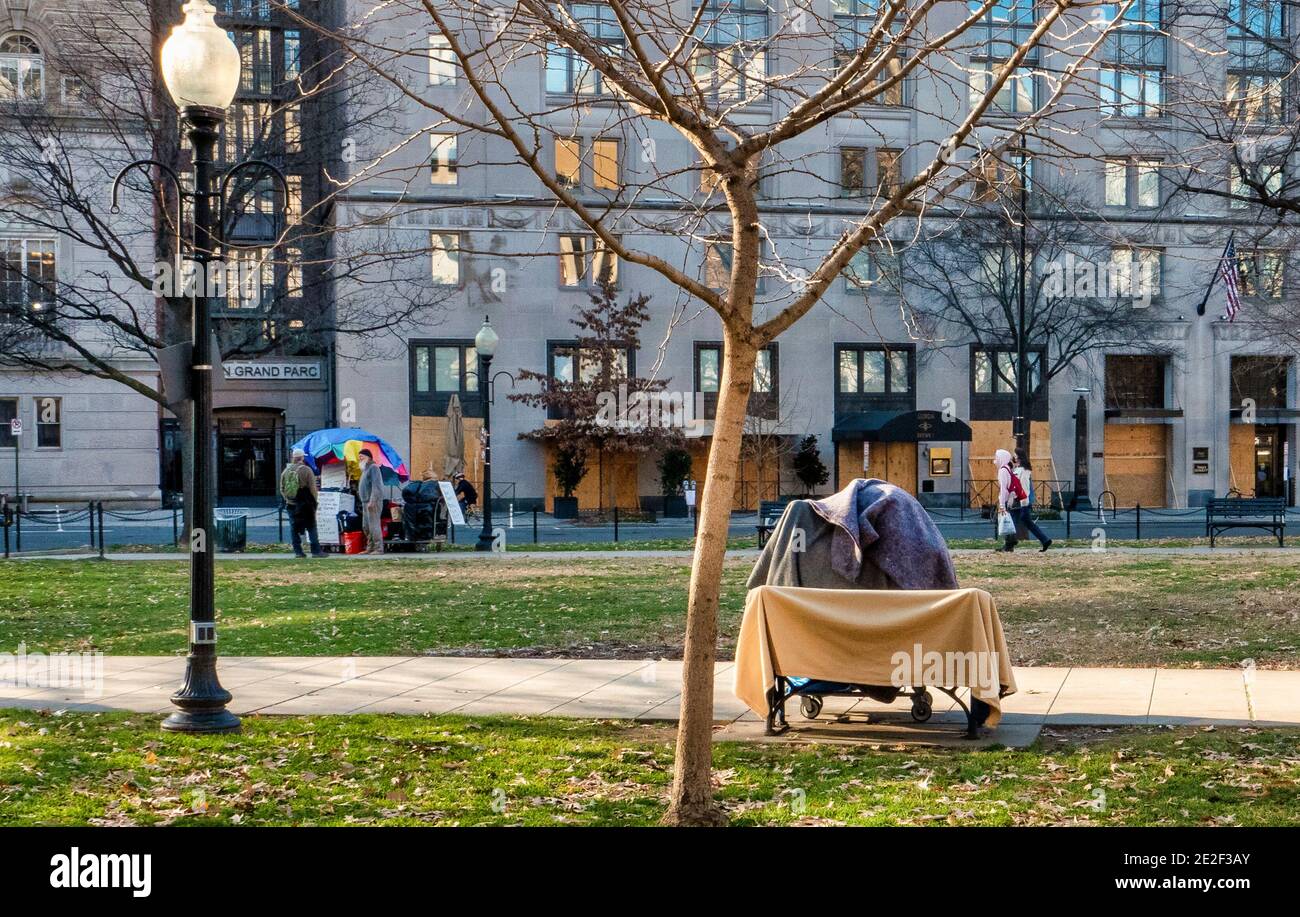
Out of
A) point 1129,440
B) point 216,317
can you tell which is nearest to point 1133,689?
point 216,317

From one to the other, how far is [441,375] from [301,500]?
70.0 feet

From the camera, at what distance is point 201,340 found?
31.4 feet

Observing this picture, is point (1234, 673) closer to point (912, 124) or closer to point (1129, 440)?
point (912, 124)

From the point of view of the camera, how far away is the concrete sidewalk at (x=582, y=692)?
960cm

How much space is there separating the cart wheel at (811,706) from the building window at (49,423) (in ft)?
137

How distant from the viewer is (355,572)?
857 inches

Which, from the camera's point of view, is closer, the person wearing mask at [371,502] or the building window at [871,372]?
the person wearing mask at [371,502]

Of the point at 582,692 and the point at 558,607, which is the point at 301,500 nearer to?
the point at 558,607

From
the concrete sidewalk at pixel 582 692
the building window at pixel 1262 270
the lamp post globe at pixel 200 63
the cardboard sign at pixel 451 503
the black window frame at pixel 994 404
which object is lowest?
the concrete sidewalk at pixel 582 692

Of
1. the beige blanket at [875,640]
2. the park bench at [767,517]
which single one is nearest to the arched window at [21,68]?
the park bench at [767,517]

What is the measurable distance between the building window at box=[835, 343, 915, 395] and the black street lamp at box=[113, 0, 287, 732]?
39727mm

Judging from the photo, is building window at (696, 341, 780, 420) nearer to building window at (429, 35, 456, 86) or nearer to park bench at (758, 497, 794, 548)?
building window at (429, 35, 456, 86)

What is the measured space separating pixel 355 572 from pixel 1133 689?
14.1 m

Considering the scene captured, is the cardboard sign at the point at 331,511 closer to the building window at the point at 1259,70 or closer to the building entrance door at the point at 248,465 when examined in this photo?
the building window at the point at 1259,70
